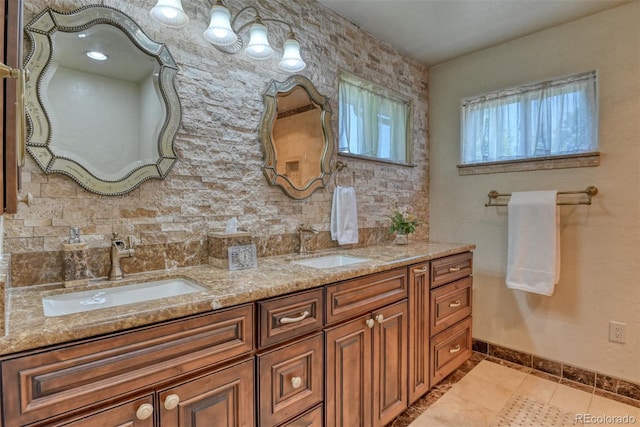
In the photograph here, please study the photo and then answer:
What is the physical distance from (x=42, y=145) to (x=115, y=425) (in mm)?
988

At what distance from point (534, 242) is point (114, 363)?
2497mm

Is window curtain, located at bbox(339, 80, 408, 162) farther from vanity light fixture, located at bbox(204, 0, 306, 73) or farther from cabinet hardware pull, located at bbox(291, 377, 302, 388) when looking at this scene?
cabinet hardware pull, located at bbox(291, 377, 302, 388)

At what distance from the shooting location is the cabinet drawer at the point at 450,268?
A: 6.54 ft

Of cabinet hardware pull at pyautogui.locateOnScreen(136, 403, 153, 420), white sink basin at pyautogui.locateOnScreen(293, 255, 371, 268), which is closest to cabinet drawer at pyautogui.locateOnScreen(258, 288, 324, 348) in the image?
cabinet hardware pull at pyautogui.locateOnScreen(136, 403, 153, 420)

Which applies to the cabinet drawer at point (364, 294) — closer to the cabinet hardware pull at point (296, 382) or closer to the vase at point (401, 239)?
the cabinet hardware pull at point (296, 382)

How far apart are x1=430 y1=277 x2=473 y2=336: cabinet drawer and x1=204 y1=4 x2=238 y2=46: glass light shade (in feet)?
5.77

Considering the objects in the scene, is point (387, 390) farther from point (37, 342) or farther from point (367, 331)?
point (37, 342)

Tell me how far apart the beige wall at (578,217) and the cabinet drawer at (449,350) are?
17.9 inches

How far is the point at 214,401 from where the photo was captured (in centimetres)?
102

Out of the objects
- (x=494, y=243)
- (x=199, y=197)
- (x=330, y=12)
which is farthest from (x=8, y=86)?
(x=494, y=243)

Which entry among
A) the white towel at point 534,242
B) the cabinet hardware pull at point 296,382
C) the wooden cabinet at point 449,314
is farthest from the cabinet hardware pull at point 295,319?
the white towel at point 534,242

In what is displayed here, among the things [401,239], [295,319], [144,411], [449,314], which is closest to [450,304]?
[449,314]

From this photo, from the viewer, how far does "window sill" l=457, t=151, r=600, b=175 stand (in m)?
2.17

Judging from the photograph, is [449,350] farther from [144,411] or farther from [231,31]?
[231,31]
